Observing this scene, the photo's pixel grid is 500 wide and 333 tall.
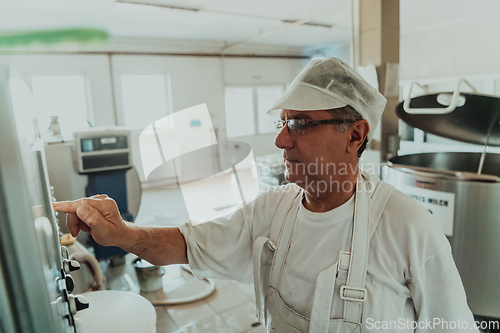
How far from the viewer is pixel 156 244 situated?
1042 mm

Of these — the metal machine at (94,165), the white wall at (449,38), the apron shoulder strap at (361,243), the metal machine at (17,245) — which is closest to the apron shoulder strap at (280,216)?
the apron shoulder strap at (361,243)

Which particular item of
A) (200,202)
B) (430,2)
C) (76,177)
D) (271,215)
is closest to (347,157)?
(271,215)

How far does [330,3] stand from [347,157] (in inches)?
165

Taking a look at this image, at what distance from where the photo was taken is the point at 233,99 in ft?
24.0

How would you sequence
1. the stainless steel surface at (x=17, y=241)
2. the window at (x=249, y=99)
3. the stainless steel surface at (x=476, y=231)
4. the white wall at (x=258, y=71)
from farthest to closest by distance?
the white wall at (x=258, y=71) < the window at (x=249, y=99) < the stainless steel surface at (x=476, y=231) < the stainless steel surface at (x=17, y=241)

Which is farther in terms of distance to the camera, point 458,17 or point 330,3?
point 458,17

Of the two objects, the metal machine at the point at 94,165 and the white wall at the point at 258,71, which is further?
the white wall at the point at 258,71

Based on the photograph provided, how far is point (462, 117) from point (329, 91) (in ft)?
5.15

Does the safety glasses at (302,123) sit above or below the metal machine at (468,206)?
above

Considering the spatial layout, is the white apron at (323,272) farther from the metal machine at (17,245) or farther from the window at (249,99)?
the window at (249,99)

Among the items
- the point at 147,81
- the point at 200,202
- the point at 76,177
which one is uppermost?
the point at 147,81

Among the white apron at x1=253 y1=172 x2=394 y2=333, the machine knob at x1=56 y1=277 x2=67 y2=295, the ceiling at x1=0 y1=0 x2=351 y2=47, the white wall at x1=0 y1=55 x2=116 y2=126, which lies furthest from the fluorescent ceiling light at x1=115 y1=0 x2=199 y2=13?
the machine knob at x1=56 y1=277 x2=67 y2=295

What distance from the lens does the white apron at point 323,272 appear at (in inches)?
34.8

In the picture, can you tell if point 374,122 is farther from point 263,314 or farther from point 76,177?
point 76,177
